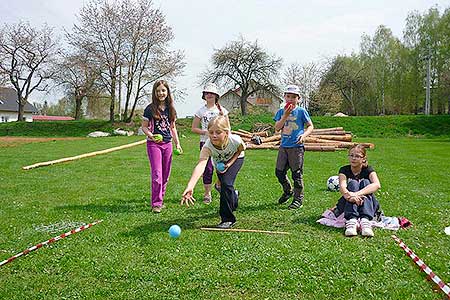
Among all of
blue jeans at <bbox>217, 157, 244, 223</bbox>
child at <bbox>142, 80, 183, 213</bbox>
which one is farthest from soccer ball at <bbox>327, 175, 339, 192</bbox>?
child at <bbox>142, 80, 183, 213</bbox>

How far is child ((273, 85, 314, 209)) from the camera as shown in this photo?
6.75 metres

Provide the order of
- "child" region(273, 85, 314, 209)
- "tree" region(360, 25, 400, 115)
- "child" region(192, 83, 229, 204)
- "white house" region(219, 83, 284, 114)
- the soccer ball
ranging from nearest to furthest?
"child" region(273, 85, 314, 209) < "child" region(192, 83, 229, 204) < the soccer ball < "white house" region(219, 83, 284, 114) < "tree" region(360, 25, 400, 115)

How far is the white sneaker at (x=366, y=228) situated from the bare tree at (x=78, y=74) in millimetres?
36122

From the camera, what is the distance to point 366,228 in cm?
504

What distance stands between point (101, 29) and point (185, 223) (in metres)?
36.4

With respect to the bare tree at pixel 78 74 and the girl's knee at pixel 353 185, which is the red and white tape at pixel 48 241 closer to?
the girl's knee at pixel 353 185

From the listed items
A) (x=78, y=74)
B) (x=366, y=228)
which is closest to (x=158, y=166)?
(x=366, y=228)

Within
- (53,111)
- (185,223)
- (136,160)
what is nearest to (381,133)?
(136,160)

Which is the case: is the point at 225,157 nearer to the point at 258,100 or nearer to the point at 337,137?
the point at 337,137

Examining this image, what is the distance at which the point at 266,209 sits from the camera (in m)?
6.60

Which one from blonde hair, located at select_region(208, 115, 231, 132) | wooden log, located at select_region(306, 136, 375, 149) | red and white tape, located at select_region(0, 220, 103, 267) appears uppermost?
blonde hair, located at select_region(208, 115, 231, 132)

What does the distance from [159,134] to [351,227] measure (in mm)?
3339

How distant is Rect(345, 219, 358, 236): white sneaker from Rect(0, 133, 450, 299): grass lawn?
15 centimetres

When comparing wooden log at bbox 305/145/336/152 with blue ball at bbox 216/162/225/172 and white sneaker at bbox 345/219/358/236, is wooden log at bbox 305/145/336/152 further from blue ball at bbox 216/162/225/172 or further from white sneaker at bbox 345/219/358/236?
blue ball at bbox 216/162/225/172
